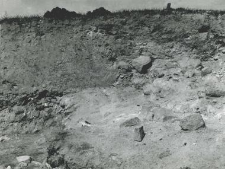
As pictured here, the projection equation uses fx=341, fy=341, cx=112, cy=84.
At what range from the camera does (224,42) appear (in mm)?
8484

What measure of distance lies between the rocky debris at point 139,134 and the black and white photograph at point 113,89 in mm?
23

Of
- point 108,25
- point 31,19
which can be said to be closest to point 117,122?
point 108,25

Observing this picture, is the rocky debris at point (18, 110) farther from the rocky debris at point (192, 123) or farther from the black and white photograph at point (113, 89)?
the rocky debris at point (192, 123)

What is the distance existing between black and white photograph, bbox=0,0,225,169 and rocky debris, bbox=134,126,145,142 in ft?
0.08

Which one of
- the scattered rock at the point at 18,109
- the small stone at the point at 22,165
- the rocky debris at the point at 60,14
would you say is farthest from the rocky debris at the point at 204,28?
the small stone at the point at 22,165

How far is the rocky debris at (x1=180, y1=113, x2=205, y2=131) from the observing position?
24.8 feet

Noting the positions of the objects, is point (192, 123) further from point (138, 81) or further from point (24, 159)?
point (24, 159)

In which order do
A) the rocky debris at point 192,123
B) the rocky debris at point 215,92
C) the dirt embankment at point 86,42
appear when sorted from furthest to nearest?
the dirt embankment at point 86,42 < the rocky debris at point 215,92 < the rocky debris at point 192,123

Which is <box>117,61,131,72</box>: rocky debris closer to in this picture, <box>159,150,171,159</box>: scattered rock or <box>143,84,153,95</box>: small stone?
<box>143,84,153,95</box>: small stone

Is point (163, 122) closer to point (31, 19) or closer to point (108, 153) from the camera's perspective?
point (108, 153)

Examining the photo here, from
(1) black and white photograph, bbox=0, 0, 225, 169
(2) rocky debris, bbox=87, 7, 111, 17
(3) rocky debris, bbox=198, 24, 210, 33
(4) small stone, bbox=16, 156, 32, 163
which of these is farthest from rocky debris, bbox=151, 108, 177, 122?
(2) rocky debris, bbox=87, 7, 111, 17

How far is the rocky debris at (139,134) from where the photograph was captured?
772cm

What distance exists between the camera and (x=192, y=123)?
300 inches

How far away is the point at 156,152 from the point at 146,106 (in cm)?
140
